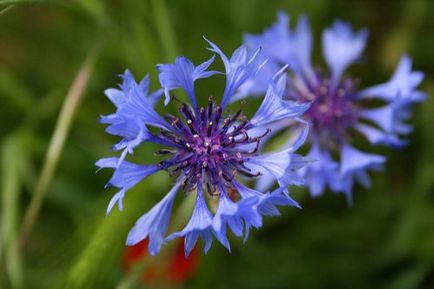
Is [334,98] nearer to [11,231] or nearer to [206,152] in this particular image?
[206,152]

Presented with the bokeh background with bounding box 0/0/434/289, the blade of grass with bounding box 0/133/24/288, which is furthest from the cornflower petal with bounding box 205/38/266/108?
the blade of grass with bounding box 0/133/24/288

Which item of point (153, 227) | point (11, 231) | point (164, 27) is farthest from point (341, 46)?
point (11, 231)

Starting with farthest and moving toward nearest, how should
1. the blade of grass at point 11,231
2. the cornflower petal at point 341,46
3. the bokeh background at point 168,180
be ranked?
1. the bokeh background at point 168,180
2. the cornflower petal at point 341,46
3. the blade of grass at point 11,231

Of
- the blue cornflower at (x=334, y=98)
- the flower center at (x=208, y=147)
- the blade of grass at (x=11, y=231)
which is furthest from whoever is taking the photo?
the blade of grass at (x=11, y=231)

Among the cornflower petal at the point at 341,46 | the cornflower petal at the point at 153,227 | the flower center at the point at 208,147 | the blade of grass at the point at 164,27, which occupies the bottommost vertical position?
the cornflower petal at the point at 153,227

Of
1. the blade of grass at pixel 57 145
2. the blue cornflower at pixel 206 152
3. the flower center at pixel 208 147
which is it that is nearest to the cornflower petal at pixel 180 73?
the blue cornflower at pixel 206 152

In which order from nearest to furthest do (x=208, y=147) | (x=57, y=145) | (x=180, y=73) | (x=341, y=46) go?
(x=180, y=73) < (x=208, y=147) < (x=57, y=145) < (x=341, y=46)

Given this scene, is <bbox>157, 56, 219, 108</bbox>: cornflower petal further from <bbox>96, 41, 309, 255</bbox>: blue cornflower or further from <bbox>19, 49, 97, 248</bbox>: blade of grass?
<bbox>19, 49, 97, 248</bbox>: blade of grass

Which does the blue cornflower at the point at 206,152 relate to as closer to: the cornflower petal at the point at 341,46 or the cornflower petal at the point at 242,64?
the cornflower petal at the point at 242,64

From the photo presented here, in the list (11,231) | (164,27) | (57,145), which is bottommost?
(11,231)
